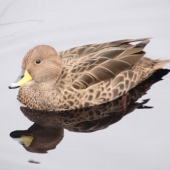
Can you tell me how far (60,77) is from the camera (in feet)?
37.2

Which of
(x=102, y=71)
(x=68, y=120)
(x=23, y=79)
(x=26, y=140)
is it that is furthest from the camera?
(x=102, y=71)

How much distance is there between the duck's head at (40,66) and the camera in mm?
10984

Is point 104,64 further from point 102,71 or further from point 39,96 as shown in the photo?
point 39,96

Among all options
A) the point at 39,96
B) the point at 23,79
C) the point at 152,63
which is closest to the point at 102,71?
the point at 39,96

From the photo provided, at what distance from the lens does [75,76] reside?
36.8 ft

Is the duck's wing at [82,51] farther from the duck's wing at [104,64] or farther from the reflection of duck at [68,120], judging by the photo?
the reflection of duck at [68,120]

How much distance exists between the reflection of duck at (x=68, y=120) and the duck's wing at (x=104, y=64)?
1.61ft

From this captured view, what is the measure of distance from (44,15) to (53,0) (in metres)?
0.61

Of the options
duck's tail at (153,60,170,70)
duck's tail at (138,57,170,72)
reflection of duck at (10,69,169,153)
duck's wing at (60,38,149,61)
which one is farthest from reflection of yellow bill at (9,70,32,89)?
duck's tail at (153,60,170,70)

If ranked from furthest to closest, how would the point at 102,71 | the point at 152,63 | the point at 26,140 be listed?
1. the point at 152,63
2. the point at 102,71
3. the point at 26,140

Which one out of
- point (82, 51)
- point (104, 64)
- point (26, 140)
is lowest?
point (26, 140)

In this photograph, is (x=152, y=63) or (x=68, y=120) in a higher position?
(x=152, y=63)

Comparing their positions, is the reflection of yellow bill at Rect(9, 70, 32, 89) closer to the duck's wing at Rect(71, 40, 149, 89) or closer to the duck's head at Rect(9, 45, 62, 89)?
the duck's head at Rect(9, 45, 62, 89)

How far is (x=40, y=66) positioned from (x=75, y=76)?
0.63m
